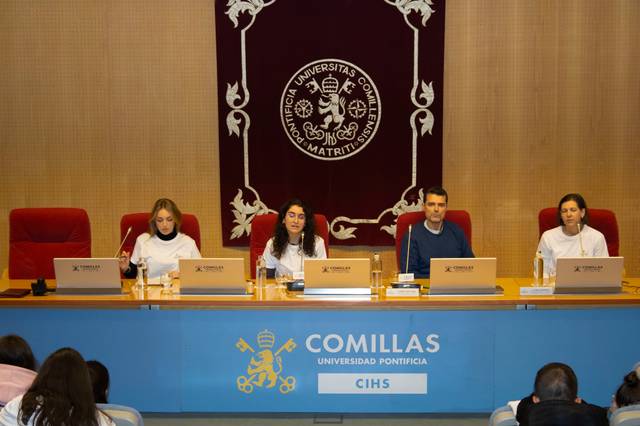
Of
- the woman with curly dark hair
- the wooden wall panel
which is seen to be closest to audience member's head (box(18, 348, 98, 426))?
the woman with curly dark hair

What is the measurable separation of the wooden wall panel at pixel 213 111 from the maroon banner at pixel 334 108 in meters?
0.16

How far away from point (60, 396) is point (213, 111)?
12.6 feet

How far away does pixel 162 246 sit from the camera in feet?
15.3

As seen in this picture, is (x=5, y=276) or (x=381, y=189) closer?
(x=5, y=276)

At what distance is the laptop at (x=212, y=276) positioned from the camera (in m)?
3.90

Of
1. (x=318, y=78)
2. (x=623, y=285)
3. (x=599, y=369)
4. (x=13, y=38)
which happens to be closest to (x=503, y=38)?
(x=318, y=78)

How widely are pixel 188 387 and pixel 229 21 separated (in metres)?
2.86

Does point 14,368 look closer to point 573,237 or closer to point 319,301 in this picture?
point 319,301

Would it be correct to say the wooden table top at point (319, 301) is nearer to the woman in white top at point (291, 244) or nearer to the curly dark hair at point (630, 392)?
the woman in white top at point (291, 244)

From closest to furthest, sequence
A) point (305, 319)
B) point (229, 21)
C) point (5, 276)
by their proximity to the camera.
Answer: point (305, 319), point (5, 276), point (229, 21)

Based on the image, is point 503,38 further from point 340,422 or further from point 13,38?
point 13,38

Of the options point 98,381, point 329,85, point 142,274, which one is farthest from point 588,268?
point 329,85

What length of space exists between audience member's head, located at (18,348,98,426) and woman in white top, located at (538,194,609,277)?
307 centimetres

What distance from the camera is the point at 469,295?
12.9ft
